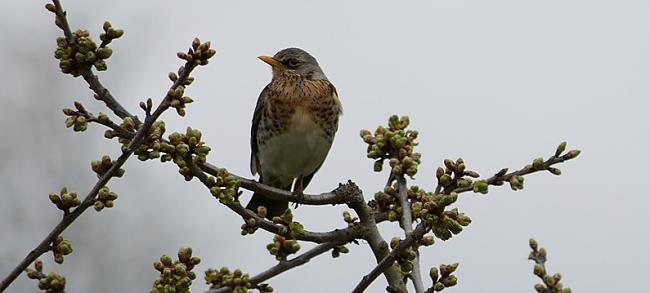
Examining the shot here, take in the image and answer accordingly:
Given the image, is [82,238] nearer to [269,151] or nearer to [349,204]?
[269,151]

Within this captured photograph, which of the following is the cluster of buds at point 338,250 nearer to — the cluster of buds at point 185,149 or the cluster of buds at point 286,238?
the cluster of buds at point 286,238

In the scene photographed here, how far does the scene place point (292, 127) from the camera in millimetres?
5816

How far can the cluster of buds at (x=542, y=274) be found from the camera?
303cm

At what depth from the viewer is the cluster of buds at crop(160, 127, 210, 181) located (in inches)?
136

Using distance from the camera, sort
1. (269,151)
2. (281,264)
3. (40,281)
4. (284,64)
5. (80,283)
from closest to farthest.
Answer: (40,281)
(281,264)
(269,151)
(284,64)
(80,283)

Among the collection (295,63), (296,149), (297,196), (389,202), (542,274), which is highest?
(295,63)

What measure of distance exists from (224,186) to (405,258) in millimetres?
659

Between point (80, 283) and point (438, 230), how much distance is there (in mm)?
7308

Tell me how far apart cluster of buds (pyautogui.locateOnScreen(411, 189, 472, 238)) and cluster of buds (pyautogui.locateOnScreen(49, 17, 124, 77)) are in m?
1.09

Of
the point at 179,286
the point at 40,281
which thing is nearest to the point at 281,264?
the point at 179,286

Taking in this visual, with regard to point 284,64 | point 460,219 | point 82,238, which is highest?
point 82,238

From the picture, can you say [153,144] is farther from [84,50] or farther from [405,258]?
[405,258]

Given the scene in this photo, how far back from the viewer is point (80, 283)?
10.1 metres

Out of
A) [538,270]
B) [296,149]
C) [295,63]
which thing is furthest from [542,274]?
[295,63]
